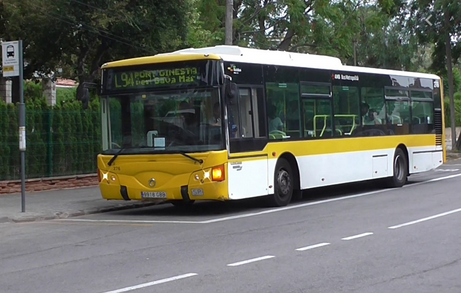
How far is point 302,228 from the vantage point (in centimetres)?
1302

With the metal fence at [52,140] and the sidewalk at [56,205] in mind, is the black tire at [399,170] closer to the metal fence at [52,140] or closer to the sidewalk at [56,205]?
the sidewalk at [56,205]

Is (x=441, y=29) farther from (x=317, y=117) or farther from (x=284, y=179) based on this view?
(x=284, y=179)

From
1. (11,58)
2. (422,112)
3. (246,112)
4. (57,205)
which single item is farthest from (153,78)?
(422,112)

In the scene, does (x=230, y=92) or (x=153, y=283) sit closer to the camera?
(x=153, y=283)

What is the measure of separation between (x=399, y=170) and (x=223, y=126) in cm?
820

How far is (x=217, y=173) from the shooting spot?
14.7 m

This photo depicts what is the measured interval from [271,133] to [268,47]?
2064 cm

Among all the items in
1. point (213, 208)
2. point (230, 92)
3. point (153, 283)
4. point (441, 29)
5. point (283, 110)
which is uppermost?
point (441, 29)

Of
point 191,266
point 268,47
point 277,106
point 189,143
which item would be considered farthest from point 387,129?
point 268,47

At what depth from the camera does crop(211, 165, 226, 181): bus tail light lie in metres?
14.7

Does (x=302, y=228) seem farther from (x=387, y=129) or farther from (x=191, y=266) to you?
(x=387, y=129)

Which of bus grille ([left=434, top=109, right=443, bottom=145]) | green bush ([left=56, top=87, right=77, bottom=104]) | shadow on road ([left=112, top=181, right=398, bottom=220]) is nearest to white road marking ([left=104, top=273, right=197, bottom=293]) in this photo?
shadow on road ([left=112, top=181, right=398, bottom=220])

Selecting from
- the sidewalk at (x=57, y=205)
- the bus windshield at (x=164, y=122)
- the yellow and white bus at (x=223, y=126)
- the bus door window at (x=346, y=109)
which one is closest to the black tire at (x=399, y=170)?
the bus door window at (x=346, y=109)

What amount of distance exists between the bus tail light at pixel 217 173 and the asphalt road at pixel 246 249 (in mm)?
778
